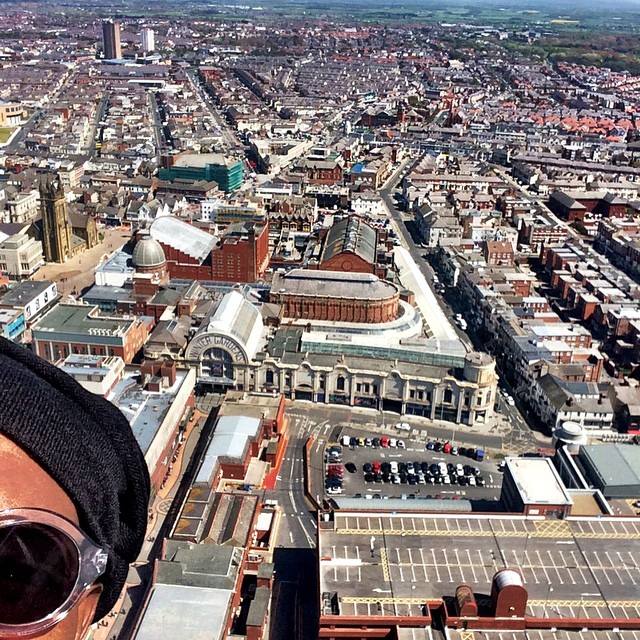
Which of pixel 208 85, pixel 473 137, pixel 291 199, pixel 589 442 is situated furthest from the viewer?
pixel 208 85

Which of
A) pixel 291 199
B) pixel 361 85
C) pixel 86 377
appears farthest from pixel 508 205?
pixel 361 85

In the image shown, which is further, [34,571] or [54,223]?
[54,223]

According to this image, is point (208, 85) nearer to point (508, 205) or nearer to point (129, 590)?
point (508, 205)

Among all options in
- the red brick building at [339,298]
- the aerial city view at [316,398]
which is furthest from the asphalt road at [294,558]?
the red brick building at [339,298]

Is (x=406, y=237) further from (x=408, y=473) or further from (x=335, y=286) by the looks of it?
(x=408, y=473)

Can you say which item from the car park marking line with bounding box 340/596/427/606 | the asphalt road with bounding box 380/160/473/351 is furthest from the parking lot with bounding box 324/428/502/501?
the car park marking line with bounding box 340/596/427/606

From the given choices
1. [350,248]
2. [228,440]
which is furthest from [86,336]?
[350,248]

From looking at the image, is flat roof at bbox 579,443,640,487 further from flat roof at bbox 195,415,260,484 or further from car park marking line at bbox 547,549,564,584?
flat roof at bbox 195,415,260,484
